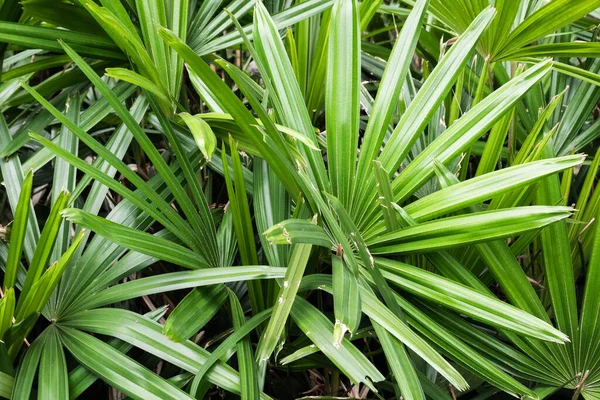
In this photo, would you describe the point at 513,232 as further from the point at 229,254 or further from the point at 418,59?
the point at 418,59

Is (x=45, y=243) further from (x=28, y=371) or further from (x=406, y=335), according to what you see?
(x=406, y=335)

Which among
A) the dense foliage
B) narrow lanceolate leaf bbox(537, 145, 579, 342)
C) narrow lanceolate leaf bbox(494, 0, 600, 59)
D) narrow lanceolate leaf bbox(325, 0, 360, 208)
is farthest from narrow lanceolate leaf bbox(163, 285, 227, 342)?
narrow lanceolate leaf bbox(494, 0, 600, 59)

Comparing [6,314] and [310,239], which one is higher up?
[310,239]

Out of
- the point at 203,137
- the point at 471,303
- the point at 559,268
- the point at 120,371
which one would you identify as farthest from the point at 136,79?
the point at 559,268

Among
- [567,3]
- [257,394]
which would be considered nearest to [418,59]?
[567,3]

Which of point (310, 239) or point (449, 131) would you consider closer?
point (310, 239)

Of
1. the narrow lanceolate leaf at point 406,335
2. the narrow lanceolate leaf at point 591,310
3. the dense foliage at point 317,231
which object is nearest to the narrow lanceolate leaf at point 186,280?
the dense foliage at point 317,231

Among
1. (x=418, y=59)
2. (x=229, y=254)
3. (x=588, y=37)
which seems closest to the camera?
(x=229, y=254)
